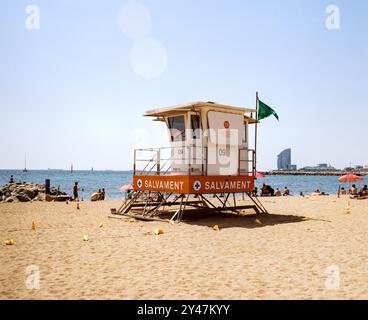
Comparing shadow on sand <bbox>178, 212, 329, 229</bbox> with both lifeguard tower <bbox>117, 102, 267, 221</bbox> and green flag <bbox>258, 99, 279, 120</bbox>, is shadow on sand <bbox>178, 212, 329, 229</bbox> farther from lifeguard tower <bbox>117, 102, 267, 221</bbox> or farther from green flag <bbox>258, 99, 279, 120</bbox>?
green flag <bbox>258, 99, 279, 120</bbox>

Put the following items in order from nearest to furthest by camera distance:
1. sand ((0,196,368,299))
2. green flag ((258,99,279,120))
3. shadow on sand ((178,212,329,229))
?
sand ((0,196,368,299)) < shadow on sand ((178,212,329,229)) < green flag ((258,99,279,120))

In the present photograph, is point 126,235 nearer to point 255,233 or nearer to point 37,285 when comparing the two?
point 255,233

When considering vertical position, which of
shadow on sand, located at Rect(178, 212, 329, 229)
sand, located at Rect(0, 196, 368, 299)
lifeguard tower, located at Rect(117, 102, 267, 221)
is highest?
lifeguard tower, located at Rect(117, 102, 267, 221)

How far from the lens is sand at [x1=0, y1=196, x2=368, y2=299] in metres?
6.84

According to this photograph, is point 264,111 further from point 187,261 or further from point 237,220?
point 187,261


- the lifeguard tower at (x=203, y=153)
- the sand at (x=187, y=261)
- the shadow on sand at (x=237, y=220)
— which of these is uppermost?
the lifeguard tower at (x=203, y=153)

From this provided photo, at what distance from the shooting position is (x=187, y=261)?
9234 millimetres

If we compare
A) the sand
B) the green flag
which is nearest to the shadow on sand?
the sand

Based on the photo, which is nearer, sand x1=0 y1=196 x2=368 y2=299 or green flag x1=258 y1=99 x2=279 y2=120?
sand x1=0 y1=196 x2=368 y2=299

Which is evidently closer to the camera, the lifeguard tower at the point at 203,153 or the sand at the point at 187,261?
the sand at the point at 187,261

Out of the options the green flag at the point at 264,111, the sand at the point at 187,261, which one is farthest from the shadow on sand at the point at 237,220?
the green flag at the point at 264,111

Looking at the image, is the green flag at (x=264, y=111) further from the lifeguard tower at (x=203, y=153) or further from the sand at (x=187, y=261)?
the sand at (x=187, y=261)

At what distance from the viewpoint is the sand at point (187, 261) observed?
6844 mm

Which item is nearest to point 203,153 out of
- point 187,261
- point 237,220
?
point 237,220
